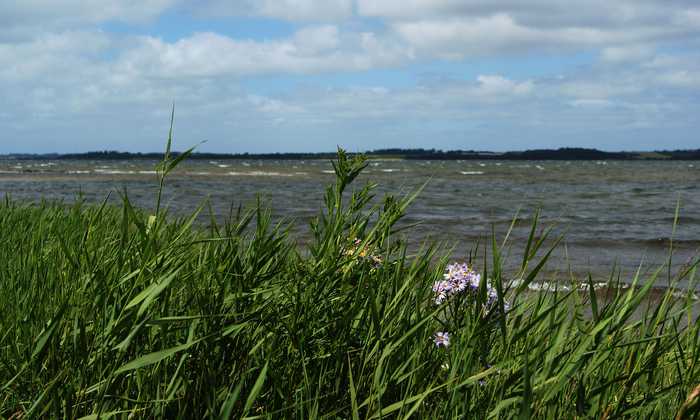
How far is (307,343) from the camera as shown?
105 inches

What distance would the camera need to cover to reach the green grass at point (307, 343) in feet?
7.02

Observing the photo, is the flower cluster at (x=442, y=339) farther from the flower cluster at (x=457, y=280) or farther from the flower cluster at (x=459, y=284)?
the flower cluster at (x=457, y=280)

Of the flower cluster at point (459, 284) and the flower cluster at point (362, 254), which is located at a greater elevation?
the flower cluster at point (362, 254)

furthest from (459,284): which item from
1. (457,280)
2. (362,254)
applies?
(362,254)

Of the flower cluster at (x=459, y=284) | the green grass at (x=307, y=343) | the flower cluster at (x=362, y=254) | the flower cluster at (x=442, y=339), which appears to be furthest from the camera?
the flower cluster at (x=362, y=254)

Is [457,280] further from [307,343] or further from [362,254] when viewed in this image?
[307,343]

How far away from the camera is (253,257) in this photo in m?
2.92

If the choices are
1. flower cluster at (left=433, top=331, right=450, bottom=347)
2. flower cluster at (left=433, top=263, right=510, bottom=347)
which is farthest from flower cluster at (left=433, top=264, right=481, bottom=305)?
flower cluster at (left=433, top=331, right=450, bottom=347)

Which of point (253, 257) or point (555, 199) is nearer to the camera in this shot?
point (253, 257)

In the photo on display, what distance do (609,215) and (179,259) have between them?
23324mm

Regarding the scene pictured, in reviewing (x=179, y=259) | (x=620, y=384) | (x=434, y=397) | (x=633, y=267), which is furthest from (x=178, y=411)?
(x=633, y=267)

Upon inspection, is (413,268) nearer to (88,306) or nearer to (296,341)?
(296,341)

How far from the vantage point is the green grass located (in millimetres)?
2139

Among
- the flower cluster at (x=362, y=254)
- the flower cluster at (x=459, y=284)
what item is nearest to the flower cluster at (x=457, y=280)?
the flower cluster at (x=459, y=284)
